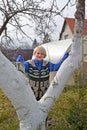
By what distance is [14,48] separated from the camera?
10594mm

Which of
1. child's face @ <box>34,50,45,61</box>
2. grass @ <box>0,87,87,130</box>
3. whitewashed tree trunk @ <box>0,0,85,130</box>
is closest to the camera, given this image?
whitewashed tree trunk @ <box>0,0,85,130</box>

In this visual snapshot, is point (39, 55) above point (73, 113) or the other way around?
above

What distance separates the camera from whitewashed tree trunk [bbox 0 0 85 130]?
10.1 feet

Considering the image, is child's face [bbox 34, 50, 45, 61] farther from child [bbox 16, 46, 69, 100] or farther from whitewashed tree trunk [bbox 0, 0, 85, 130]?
whitewashed tree trunk [bbox 0, 0, 85, 130]

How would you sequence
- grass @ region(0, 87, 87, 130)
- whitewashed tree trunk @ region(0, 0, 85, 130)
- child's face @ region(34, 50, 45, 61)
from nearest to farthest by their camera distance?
whitewashed tree trunk @ region(0, 0, 85, 130) < grass @ region(0, 87, 87, 130) < child's face @ region(34, 50, 45, 61)

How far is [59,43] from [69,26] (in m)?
22.8

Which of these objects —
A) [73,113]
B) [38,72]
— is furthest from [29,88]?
[38,72]

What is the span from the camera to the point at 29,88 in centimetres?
328

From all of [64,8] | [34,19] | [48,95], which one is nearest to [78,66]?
[48,95]

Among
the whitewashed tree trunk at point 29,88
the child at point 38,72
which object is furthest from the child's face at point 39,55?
the whitewashed tree trunk at point 29,88

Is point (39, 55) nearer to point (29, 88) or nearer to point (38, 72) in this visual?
point (38, 72)

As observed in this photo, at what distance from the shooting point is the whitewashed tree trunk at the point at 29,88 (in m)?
3.08

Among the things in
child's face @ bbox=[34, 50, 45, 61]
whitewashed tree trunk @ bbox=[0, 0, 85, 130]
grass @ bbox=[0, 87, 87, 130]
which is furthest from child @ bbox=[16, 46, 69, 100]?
whitewashed tree trunk @ bbox=[0, 0, 85, 130]

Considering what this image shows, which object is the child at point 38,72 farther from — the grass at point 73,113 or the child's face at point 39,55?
the grass at point 73,113
